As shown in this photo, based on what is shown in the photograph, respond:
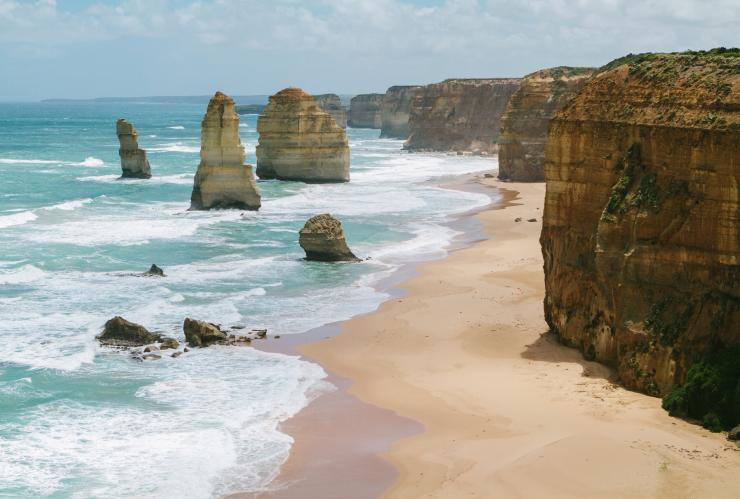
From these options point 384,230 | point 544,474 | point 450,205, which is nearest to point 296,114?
point 450,205

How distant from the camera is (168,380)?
68.7 feet

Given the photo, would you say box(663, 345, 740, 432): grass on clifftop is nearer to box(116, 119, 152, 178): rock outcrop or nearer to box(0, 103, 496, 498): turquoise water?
box(0, 103, 496, 498): turquoise water

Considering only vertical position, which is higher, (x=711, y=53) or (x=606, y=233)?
(x=711, y=53)

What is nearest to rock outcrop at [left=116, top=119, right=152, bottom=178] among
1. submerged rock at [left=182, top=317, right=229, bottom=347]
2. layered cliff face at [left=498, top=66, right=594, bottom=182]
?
layered cliff face at [left=498, top=66, right=594, bottom=182]

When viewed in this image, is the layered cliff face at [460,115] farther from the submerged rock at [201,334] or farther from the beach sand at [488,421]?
the submerged rock at [201,334]

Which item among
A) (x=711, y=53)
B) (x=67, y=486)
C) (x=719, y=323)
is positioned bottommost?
(x=67, y=486)

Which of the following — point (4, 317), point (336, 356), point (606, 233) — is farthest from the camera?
point (4, 317)

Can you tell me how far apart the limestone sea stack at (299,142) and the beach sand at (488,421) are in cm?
Answer: 3730

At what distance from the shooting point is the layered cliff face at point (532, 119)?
63.1 metres

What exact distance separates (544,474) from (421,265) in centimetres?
2040

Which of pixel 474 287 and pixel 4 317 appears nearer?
pixel 4 317

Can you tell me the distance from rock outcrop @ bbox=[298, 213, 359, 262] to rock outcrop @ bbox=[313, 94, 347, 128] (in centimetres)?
12082

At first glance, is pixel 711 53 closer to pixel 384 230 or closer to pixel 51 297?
pixel 51 297

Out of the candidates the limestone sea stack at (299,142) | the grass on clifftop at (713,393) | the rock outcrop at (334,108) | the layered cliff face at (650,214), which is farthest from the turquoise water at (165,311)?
the rock outcrop at (334,108)
